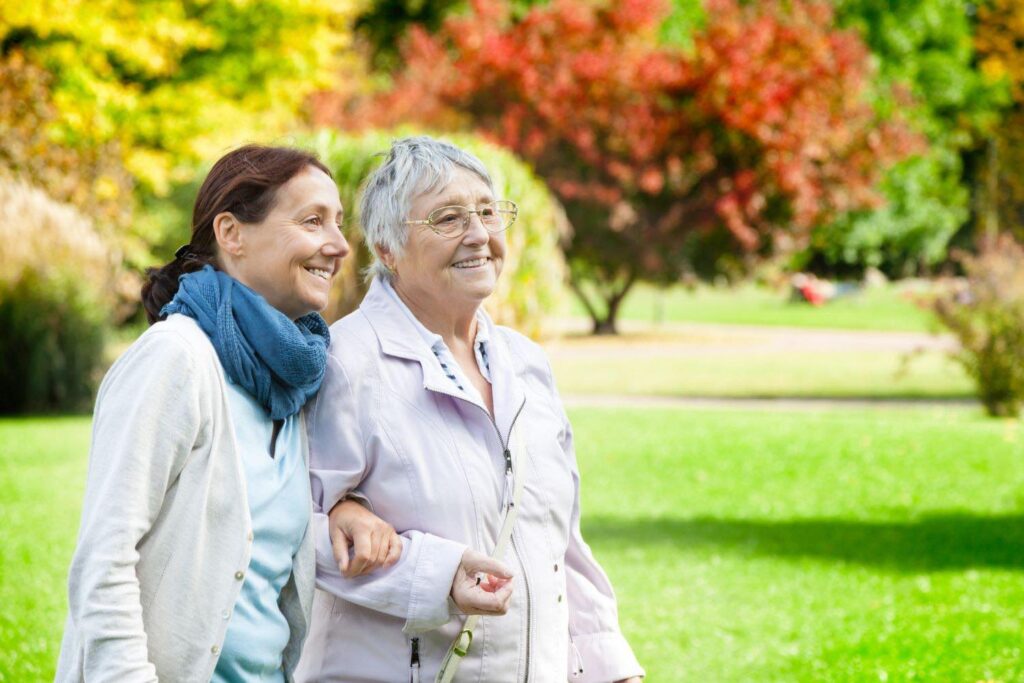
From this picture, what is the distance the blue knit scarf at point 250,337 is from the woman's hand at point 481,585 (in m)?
0.45

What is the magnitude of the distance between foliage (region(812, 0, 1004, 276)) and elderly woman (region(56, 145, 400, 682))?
35360 millimetres

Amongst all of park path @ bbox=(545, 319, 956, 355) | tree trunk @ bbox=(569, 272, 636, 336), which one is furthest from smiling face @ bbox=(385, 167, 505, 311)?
tree trunk @ bbox=(569, 272, 636, 336)

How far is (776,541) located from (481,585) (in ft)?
22.6

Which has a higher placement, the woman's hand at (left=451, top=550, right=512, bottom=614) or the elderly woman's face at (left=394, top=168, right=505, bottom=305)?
the elderly woman's face at (left=394, top=168, right=505, bottom=305)

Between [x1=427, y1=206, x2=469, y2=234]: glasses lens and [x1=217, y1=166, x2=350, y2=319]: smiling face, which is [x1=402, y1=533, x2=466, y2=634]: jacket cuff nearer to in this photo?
[x1=217, y1=166, x2=350, y2=319]: smiling face

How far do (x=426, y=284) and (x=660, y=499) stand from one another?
8.12 m

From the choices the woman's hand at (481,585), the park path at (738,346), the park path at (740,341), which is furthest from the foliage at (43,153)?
the woman's hand at (481,585)

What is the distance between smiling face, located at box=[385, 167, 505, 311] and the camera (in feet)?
8.91

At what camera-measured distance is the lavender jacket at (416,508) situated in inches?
99.8

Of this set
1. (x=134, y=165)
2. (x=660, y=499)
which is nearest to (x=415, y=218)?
(x=660, y=499)

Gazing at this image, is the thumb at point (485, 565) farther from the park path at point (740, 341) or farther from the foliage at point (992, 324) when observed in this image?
the park path at point (740, 341)

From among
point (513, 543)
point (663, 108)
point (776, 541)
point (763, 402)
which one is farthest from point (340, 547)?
point (663, 108)

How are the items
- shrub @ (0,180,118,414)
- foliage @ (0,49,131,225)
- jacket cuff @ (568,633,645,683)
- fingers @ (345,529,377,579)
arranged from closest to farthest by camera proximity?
1. fingers @ (345,529,377,579)
2. jacket cuff @ (568,633,645,683)
3. shrub @ (0,180,118,414)
4. foliage @ (0,49,131,225)

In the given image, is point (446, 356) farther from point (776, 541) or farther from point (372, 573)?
point (776, 541)
